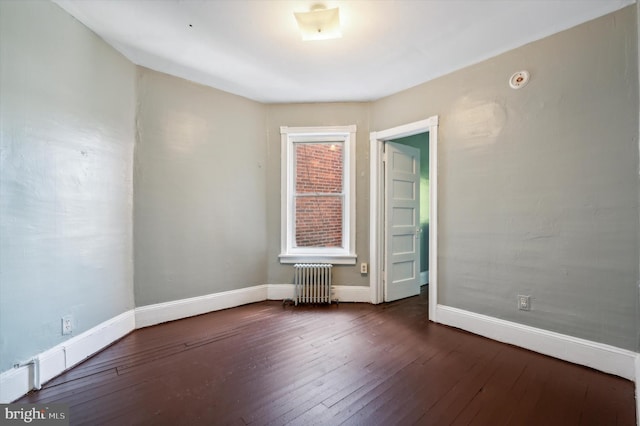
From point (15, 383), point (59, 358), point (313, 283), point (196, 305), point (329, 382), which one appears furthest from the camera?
point (313, 283)

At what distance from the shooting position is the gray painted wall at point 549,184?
198cm

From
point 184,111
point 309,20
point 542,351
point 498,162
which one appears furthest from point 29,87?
point 542,351

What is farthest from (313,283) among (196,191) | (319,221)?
(196,191)

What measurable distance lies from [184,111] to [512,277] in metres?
3.72

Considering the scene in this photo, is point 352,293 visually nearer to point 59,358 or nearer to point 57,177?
point 59,358

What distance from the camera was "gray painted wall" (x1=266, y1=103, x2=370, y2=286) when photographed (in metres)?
3.62

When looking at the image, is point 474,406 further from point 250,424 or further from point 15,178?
point 15,178

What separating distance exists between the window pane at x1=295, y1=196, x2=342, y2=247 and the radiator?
40cm

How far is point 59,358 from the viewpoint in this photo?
198cm

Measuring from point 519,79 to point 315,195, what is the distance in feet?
8.03

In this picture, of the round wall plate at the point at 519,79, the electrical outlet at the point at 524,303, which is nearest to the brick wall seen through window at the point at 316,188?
the round wall plate at the point at 519,79

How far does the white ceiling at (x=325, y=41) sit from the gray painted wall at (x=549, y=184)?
251 mm

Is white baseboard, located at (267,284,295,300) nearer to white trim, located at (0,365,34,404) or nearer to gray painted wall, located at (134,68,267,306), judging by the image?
gray painted wall, located at (134,68,267,306)

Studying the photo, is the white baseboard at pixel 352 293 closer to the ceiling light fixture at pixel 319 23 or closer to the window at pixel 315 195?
the window at pixel 315 195
